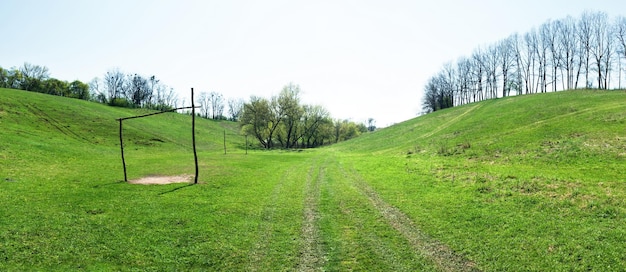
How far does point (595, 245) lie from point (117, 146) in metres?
66.9

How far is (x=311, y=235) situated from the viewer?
14312mm

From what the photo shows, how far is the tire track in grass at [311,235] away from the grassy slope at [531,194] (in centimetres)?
491

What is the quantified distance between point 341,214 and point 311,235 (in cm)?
364

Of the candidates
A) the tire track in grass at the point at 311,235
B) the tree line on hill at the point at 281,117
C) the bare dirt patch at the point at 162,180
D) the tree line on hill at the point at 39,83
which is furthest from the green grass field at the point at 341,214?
the tree line on hill at the point at 39,83

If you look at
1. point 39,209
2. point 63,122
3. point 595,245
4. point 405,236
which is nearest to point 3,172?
point 39,209

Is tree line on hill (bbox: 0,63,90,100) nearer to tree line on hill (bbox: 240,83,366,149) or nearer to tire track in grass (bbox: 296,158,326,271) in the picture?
tree line on hill (bbox: 240,83,366,149)

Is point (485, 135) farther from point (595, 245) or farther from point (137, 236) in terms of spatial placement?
point (137, 236)

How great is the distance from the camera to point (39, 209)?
17.2m

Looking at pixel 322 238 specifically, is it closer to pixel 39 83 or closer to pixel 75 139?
pixel 75 139

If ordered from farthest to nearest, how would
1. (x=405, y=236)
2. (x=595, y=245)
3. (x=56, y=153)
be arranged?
(x=56, y=153)
(x=405, y=236)
(x=595, y=245)

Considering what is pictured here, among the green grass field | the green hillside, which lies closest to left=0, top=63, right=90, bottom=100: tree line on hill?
the green hillside

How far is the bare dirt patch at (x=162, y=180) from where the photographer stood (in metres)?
27.5

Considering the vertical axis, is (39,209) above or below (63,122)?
below

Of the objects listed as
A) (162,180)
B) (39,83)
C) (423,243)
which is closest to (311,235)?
(423,243)
